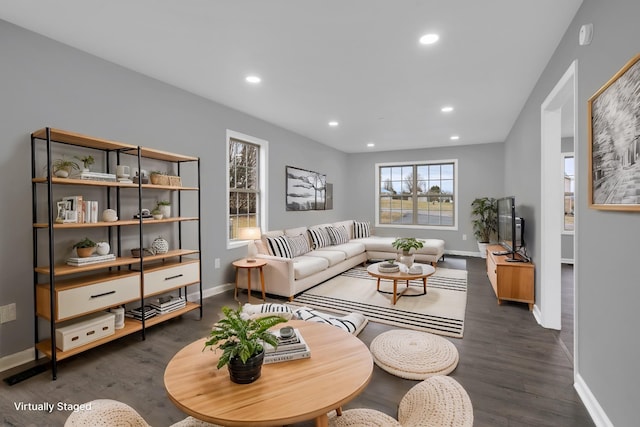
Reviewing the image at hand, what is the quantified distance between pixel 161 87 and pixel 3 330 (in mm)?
2613

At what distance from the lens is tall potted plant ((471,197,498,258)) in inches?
263

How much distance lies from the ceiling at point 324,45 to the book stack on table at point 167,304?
236cm

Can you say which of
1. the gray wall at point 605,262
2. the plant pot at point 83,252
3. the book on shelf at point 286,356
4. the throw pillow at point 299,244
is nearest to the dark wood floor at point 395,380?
the gray wall at point 605,262

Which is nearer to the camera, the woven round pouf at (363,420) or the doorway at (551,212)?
the woven round pouf at (363,420)

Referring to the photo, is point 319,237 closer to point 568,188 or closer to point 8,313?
point 8,313

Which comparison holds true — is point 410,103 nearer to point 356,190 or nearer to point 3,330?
point 356,190

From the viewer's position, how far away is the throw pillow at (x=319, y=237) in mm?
5574

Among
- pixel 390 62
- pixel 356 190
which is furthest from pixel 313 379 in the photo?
pixel 356 190

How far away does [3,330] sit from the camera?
235cm

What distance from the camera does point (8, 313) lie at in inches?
93.5

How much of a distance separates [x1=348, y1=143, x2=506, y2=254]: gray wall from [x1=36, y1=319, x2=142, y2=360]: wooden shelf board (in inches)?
239

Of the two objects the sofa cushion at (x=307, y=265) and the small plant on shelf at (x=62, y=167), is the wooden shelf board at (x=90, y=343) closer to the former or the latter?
the small plant on shelf at (x=62, y=167)

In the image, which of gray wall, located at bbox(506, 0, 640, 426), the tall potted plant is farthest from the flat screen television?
the tall potted plant

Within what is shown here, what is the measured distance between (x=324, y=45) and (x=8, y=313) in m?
3.26
